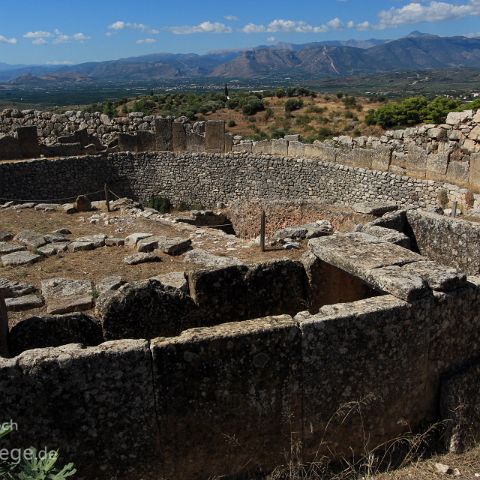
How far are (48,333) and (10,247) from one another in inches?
335

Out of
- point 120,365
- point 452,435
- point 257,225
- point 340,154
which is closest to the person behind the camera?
point 120,365

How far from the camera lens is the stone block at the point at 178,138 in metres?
22.9

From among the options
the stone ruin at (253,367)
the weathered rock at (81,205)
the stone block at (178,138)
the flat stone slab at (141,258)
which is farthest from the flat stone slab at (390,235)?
the stone block at (178,138)

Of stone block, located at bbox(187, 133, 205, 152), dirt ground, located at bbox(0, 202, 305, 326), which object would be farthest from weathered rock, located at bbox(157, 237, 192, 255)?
stone block, located at bbox(187, 133, 205, 152)

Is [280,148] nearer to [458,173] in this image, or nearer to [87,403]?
[458,173]

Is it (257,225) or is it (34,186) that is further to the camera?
(34,186)

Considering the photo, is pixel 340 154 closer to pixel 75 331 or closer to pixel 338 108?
pixel 75 331

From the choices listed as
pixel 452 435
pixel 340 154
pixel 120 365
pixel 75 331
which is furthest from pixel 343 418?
pixel 340 154

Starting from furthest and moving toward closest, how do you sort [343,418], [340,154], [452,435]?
[340,154], [452,435], [343,418]

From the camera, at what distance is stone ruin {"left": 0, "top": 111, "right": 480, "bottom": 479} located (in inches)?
137

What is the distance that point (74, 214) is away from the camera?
16375 millimetres

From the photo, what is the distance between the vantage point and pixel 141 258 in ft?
35.2

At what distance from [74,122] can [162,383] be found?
24.7 m

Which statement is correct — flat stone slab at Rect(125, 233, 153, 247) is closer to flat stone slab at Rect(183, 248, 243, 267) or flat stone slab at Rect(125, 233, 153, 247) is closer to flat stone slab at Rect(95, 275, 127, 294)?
flat stone slab at Rect(183, 248, 243, 267)
